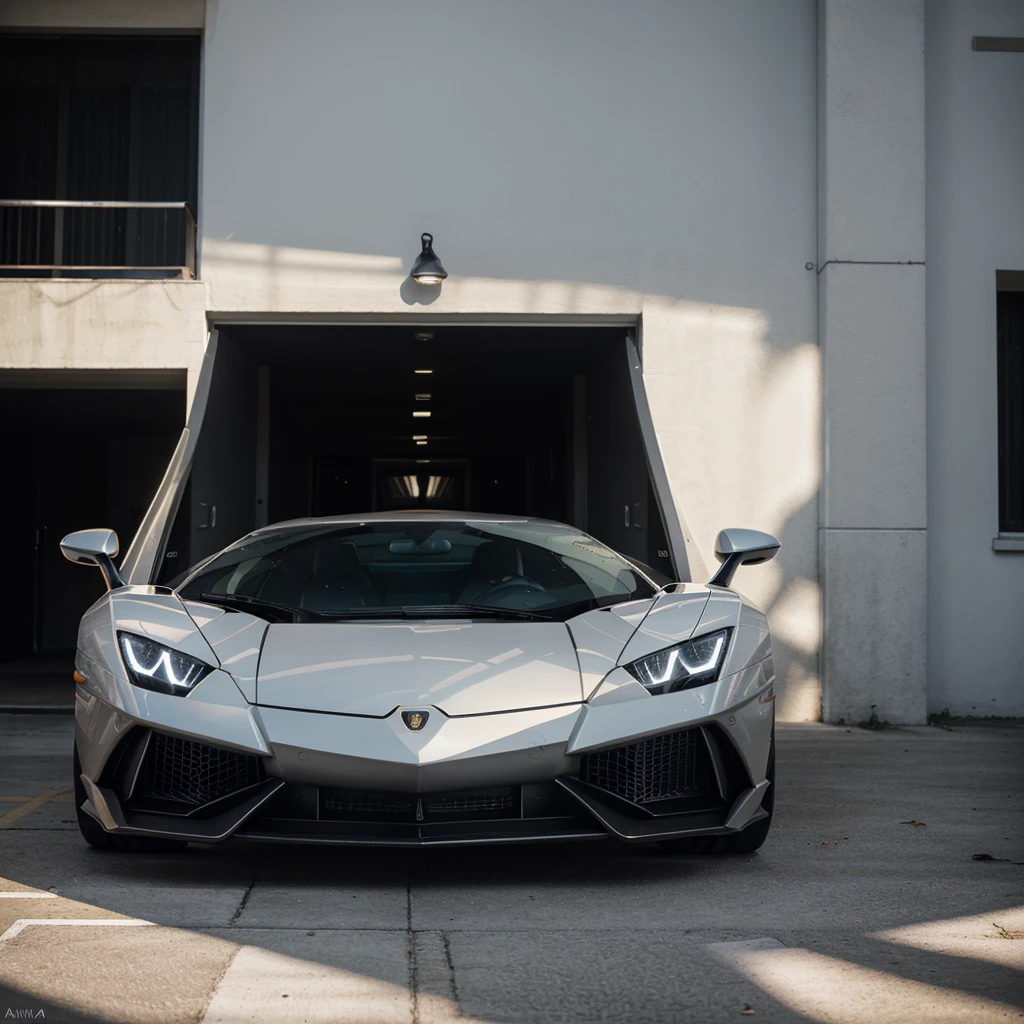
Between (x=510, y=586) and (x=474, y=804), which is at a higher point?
(x=510, y=586)

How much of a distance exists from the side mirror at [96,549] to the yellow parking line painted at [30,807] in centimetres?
98

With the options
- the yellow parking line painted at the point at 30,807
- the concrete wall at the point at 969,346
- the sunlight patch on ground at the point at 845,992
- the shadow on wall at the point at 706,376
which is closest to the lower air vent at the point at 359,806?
the sunlight patch on ground at the point at 845,992

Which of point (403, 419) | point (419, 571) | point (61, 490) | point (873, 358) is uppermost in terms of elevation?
point (403, 419)

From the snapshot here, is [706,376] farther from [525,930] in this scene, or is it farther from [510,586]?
[525,930]

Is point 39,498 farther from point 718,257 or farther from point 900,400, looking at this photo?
point 900,400

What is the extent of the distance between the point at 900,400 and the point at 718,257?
58.5 inches

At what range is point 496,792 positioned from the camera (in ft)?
10.1

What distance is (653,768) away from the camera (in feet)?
10.5

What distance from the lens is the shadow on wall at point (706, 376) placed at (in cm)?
744

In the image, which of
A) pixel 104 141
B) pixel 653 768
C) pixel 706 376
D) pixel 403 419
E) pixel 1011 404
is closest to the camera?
pixel 653 768

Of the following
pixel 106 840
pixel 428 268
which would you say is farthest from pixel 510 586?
pixel 428 268

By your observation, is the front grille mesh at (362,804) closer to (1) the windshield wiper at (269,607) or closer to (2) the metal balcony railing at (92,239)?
(1) the windshield wiper at (269,607)

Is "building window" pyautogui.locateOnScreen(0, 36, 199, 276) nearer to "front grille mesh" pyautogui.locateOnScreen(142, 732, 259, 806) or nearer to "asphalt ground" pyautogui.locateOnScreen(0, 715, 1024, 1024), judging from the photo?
"asphalt ground" pyautogui.locateOnScreen(0, 715, 1024, 1024)

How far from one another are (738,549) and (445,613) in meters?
1.11
